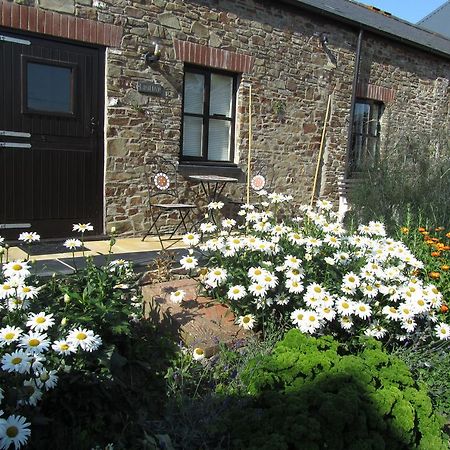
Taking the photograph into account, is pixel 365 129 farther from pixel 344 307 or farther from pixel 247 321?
pixel 247 321

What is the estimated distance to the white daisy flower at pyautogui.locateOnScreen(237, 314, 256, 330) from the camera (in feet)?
8.93

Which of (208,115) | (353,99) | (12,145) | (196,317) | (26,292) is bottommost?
(196,317)

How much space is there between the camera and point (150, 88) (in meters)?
6.06

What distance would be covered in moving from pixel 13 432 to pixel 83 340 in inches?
17.5

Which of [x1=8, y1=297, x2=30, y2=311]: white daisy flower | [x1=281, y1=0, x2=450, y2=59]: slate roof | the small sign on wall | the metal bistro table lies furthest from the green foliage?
[x1=8, y1=297, x2=30, y2=311]: white daisy flower

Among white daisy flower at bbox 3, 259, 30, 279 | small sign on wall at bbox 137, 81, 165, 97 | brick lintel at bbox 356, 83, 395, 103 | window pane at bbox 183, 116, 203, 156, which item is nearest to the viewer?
white daisy flower at bbox 3, 259, 30, 279

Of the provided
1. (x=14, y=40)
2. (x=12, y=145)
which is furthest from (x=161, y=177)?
(x=14, y=40)

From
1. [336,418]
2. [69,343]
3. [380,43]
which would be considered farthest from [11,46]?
[380,43]

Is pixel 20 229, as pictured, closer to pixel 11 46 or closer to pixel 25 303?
pixel 11 46

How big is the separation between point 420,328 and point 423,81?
8.87 m

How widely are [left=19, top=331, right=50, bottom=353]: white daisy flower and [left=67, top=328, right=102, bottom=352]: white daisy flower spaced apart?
10 cm

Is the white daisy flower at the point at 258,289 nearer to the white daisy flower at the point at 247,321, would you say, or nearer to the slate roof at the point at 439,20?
the white daisy flower at the point at 247,321

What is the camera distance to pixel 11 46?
16.4 feet

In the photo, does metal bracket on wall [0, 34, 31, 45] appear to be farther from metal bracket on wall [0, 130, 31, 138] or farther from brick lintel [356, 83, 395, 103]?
brick lintel [356, 83, 395, 103]
